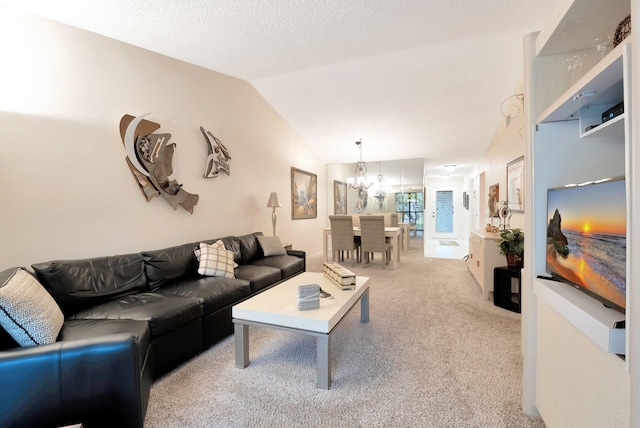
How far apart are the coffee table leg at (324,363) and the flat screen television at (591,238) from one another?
52.2 inches

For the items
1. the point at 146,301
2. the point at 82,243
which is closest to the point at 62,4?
the point at 82,243

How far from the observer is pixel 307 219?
6.57 meters

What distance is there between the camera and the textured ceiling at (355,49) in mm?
2320

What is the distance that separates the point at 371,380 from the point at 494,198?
4535 millimetres

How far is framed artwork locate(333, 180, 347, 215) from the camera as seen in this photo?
772 cm

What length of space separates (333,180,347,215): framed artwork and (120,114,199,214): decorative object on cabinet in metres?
4.78

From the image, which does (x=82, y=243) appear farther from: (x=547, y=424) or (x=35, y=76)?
(x=547, y=424)

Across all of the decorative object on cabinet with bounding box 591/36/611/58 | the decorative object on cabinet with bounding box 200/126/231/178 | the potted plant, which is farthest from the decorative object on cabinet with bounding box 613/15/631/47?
the decorative object on cabinet with bounding box 200/126/231/178

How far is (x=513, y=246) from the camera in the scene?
9.97ft

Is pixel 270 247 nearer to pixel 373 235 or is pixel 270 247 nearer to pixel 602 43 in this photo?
pixel 373 235

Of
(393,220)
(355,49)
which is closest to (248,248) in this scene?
(355,49)

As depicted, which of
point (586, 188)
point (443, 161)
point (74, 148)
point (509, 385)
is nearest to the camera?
point (586, 188)

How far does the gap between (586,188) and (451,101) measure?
3.77m

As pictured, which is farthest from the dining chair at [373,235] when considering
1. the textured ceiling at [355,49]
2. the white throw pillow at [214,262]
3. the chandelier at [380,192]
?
the white throw pillow at [214,262]
